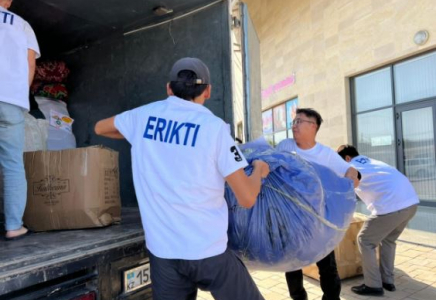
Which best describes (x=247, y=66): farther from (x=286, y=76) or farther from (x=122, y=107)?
(x=286, y=76)

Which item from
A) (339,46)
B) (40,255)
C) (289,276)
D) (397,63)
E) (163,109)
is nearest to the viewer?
(40,255)

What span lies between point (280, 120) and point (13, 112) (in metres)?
11.2

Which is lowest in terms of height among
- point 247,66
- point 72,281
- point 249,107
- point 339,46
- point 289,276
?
point 289,276

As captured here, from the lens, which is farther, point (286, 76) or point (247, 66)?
point (286, 76)

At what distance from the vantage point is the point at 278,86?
40.7 ft

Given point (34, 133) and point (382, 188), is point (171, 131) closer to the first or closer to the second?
point (34, 133)

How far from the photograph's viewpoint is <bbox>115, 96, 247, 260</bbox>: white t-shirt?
5.01 feet

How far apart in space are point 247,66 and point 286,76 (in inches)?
377

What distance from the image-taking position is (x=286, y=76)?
11.8 metres

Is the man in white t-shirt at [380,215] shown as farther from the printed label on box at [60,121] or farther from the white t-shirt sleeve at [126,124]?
the printed label on box at [60,121]

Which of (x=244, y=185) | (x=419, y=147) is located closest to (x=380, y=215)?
(x=244, y=185)

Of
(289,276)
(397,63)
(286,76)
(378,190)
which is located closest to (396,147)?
(397,63)

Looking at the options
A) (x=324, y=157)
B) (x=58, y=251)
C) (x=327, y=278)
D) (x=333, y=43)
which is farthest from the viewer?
(x=333, y=43)

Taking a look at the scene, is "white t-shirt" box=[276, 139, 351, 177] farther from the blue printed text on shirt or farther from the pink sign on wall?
the pink sign on wall
